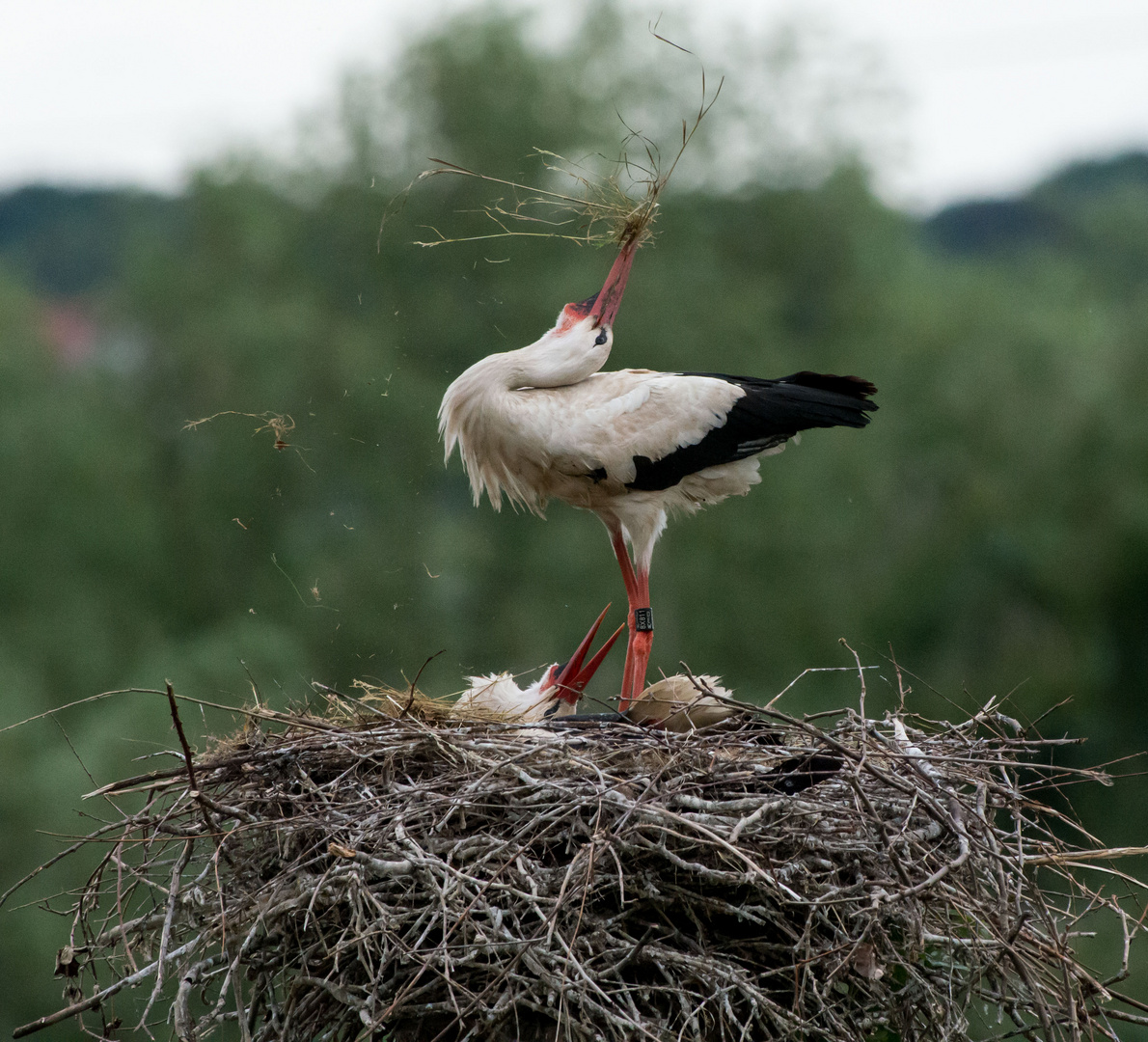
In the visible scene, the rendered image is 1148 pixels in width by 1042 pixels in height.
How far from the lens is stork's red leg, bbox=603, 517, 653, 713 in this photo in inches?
166

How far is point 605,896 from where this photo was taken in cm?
293

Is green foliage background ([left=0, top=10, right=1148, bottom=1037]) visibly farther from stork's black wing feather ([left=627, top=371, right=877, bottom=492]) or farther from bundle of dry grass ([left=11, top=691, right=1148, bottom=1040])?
bundle of dry grass ([left=11, top=691, right=1148, bottom=1040])

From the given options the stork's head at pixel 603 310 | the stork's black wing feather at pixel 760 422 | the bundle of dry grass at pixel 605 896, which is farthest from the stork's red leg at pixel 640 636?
the bundle of dry grass at pixel 605 896

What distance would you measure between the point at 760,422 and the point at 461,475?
331 inches

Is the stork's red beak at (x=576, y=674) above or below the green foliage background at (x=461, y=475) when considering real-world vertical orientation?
above

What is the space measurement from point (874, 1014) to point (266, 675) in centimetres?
1031

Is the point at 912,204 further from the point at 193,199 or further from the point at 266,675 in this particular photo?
the point at 266,675

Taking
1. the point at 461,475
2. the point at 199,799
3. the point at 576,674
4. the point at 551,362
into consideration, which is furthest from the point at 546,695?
the point at 461,475

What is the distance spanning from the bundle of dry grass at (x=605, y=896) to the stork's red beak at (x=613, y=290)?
148 centimetres

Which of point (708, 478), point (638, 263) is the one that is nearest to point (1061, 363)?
point (638, 263)

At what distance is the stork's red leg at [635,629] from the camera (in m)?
4.21

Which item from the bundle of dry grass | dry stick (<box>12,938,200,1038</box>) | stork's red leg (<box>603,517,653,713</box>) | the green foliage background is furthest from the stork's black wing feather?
the green foliage background

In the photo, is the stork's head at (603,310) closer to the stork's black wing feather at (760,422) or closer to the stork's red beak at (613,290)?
the stork's red beak at (613,290)

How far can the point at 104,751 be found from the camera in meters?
11.8
